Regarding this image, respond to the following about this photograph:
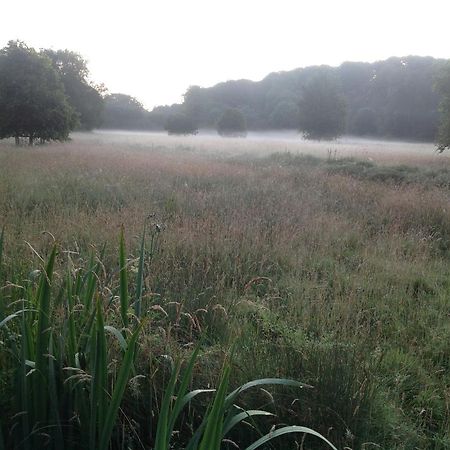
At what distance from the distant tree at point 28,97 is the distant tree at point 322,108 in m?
25.6

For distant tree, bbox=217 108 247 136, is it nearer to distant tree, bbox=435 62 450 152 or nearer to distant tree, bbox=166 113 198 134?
distant tree, bbox=166 113 198 134

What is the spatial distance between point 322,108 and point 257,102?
3788 cm

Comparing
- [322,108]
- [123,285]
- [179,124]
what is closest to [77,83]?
[179,124]

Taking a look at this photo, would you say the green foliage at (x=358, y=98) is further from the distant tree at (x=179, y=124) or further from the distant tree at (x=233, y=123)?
the distant tree at (x=179, y=124)

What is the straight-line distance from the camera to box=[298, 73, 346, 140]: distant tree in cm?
3988

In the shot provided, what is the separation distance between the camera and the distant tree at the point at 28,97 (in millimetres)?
21469

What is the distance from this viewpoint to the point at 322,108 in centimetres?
3997

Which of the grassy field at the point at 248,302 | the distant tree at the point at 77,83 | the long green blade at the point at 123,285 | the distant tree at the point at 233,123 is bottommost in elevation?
the grassy field at the point at 248,302

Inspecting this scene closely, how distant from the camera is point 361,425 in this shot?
1.89 m

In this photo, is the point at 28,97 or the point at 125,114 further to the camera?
the point at 125,114

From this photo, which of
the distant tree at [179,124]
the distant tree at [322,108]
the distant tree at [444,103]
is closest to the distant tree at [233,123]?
the distant tree at [179,124]

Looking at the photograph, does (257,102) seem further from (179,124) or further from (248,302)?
(248,302)

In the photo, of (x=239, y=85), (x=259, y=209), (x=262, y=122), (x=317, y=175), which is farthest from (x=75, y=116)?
(x=239, y=85)

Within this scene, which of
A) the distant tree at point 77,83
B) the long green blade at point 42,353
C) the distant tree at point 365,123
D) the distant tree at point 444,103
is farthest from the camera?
the distant tree at point 365,123
